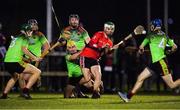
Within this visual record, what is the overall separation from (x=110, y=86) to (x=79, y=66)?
648 cm

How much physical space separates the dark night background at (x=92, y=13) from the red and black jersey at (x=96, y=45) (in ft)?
29.8

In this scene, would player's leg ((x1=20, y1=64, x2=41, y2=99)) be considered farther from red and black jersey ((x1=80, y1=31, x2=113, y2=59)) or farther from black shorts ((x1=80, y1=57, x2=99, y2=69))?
red and black jersey ((x1=80, y1=31, x2=113, y2=59))

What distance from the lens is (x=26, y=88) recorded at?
24.8 m

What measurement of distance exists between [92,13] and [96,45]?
468 inches

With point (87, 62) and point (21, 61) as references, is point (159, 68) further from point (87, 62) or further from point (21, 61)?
point (21, 61)

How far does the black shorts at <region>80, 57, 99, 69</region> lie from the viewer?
2447 centimetres

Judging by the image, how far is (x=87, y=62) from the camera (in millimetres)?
24625

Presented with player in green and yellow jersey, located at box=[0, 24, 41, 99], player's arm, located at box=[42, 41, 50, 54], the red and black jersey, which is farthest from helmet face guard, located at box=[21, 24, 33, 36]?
the red and black jersey

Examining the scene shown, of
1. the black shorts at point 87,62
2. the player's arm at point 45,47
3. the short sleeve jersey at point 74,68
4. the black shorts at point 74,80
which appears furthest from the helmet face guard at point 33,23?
the black shorts at point 87,62

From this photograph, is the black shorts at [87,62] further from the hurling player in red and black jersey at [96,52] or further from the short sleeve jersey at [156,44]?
the short sleeve jersey at [156,44]

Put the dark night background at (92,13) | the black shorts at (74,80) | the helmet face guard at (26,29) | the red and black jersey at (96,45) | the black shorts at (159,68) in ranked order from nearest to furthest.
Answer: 1. the black shorts at (159,68)
2. the red and black jersey at (96,45)
3. the helmet face guard at (26,29)
4. the black shorts at (74,80)
5. the dark night background at (92,13)

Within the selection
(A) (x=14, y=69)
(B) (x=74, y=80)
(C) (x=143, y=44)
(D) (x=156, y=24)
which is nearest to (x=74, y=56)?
(B) (x=74, y=80)

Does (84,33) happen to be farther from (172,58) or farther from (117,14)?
(117,14)

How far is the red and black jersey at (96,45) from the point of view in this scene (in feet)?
79.5
